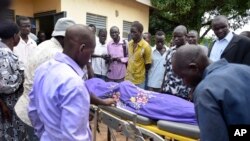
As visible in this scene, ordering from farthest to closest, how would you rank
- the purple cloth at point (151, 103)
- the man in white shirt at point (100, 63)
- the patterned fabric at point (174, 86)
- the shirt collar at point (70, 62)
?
the man in white shirt at point (100, 63) < the patterned fabric at point (174, 86) < the purple cloth at point (151, 103) < the shirt collar at point (70, 62)

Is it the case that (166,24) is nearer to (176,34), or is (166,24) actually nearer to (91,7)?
(91,7)

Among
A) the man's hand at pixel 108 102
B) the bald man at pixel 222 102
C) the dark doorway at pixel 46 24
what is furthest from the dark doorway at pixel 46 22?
the bald man at pixel 222 102

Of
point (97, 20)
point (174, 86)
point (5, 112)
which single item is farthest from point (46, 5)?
point (5, 112)

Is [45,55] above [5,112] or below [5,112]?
above

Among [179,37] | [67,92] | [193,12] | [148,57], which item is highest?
[193,12]

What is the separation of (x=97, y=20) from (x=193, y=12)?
732cm

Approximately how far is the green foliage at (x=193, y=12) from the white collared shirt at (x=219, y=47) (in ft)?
35.8

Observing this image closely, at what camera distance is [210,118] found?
1805 millimetres

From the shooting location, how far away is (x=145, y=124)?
11.7ft

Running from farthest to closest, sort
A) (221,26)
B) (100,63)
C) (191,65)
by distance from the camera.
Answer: (100,63)
(221,26)
(191,65)

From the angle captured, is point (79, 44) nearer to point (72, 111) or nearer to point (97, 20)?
point (72, 111)

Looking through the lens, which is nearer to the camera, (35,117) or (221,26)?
(35,117)

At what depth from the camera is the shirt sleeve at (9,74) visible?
3.66 meters

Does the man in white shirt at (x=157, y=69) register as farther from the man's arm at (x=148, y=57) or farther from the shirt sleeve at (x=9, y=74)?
the shirt sleeve at (x=9, y=74)
